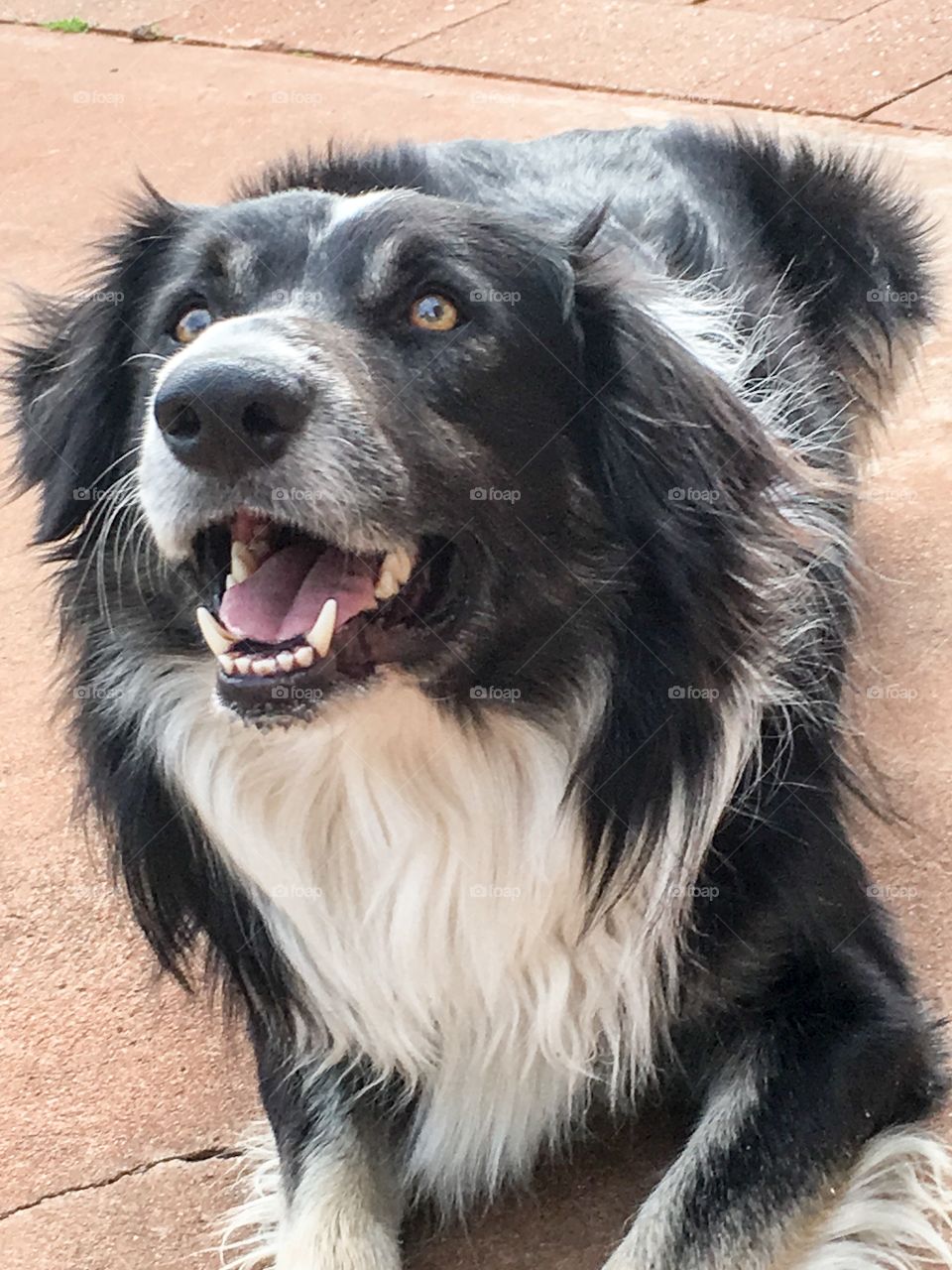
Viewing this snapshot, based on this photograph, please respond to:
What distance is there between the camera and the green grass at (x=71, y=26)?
8352 mm

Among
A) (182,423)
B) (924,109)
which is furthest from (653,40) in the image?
(182,423)

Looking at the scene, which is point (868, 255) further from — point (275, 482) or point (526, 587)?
point (275, 482)

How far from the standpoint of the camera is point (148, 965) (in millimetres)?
3057

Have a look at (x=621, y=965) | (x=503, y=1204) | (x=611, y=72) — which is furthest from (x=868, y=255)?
(x=611, y=72)

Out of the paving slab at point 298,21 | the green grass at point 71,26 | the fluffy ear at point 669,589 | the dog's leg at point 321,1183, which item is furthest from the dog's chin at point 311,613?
the green grass at point 71,26

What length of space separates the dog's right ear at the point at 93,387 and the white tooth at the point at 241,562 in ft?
1.14

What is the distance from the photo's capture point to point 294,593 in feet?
7.44

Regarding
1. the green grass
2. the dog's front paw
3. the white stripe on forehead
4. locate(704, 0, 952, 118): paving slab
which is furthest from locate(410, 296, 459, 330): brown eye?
the green grass

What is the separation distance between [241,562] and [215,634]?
15 centimetres

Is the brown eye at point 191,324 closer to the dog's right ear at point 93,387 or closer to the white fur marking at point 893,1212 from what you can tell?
the dog's right ear at point 93,387

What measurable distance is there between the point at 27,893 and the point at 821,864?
1.60 meters

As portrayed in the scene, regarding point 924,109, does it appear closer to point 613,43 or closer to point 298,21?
point 613,43

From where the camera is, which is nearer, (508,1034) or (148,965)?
(508,1034)

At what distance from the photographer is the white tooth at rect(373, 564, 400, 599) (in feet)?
7.36
